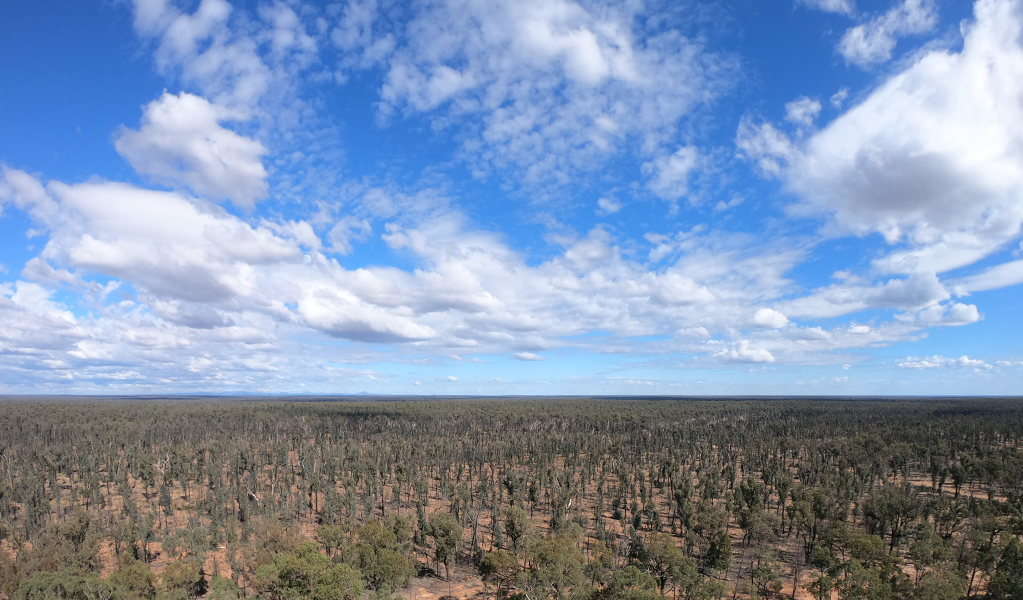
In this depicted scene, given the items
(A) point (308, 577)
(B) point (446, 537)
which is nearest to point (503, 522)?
(B) point (446, 537)

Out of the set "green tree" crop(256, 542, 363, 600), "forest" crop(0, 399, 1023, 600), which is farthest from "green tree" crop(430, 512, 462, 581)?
"green tree" crop(256, 542, 363, 600)

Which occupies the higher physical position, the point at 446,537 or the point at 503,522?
the point at 446,537

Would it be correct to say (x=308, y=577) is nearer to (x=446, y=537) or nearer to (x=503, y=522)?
(x=446, y=537)

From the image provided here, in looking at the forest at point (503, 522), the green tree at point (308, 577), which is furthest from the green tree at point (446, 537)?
the green tree at point (308, 577)

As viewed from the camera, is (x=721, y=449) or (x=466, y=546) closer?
(x=466, y=546)

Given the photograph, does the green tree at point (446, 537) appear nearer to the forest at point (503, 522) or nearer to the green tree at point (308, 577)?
the forest at point (503, 522)

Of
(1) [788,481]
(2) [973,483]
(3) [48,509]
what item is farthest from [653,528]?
(3) [48,509]

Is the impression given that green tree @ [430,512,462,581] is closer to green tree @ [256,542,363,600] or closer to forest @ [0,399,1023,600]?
forest @ [0,399,1023,600]

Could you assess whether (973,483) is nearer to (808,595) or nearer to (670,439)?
(670,439)
